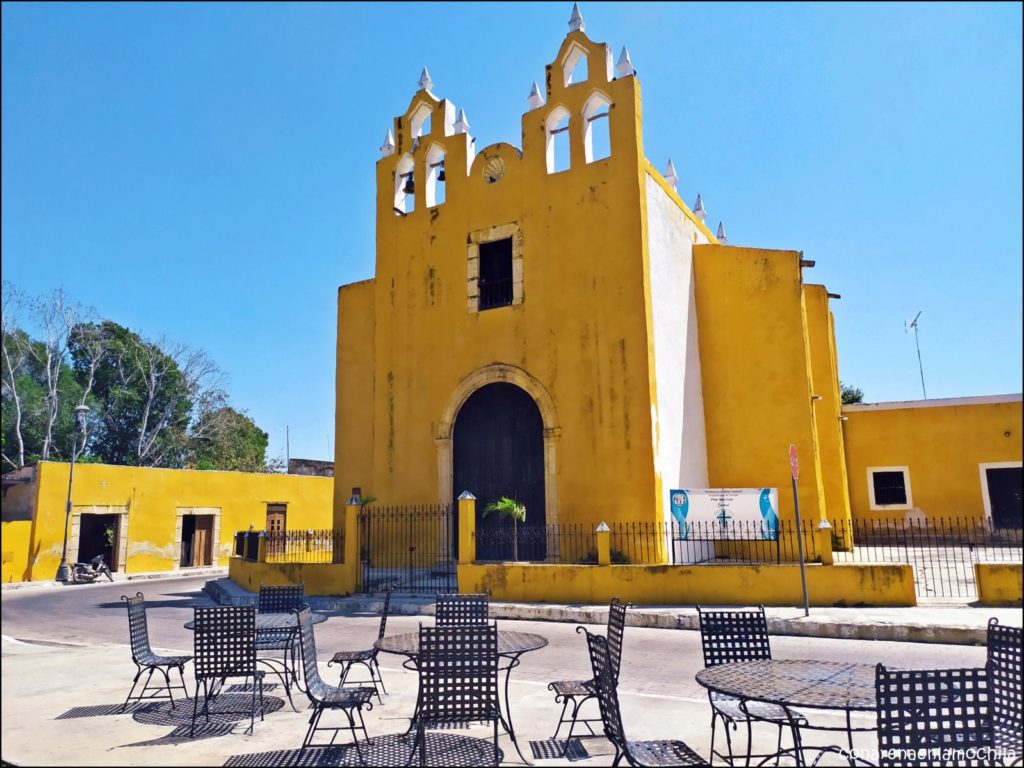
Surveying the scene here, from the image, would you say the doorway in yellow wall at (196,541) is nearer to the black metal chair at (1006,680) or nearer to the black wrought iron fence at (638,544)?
the black wrought iron fence at (638,544)

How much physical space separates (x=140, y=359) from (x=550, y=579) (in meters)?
26.7

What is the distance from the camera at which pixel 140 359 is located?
3256 cm

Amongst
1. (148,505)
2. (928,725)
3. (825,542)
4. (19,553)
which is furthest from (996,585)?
(148,505)

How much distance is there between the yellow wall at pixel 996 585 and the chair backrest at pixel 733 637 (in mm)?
6767

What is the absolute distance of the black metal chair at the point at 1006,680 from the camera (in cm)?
360

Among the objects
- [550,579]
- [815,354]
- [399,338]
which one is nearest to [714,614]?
[550,579]

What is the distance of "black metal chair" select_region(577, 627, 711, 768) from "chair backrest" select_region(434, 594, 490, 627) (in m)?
2.72

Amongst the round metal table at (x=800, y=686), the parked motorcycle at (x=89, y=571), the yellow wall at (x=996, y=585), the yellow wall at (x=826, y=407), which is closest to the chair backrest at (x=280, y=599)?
the round metal table at (x=800, y=686)

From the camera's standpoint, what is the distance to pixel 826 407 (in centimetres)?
1927

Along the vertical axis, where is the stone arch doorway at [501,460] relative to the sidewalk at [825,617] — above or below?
above

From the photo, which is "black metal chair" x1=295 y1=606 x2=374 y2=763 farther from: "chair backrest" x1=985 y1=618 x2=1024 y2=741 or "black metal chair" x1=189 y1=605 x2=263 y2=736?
"chair backrest" x1=985 y1=618 x2=1024 y2=741

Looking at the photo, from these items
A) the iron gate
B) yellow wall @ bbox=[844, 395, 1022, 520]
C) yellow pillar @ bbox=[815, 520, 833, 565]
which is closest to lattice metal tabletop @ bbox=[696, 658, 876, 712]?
yellow pillar @ bbox=[815, 520, 833, 565]

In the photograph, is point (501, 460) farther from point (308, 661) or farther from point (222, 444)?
point (222, 444)

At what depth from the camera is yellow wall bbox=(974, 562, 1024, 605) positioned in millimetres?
10016
